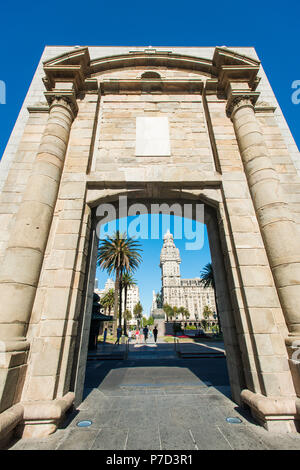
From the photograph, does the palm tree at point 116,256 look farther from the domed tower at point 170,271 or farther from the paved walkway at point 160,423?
the domed tower at point 170,271

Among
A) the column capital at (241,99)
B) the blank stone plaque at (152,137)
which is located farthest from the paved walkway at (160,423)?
the column capital at (241,99)

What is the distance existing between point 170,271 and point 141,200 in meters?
121

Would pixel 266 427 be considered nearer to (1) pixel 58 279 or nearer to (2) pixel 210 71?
(1) pixel 58 279

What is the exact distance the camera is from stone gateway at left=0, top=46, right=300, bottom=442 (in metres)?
3.76

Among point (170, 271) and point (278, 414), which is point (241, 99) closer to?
point (278, 414)

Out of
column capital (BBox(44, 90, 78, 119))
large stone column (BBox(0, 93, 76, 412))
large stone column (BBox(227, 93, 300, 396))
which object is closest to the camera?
large stone column (BBox(0, 93, 76, 412))

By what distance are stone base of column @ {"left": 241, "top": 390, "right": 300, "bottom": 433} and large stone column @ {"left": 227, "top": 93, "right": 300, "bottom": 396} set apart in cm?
40

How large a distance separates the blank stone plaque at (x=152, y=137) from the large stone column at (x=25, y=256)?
2.27 meters

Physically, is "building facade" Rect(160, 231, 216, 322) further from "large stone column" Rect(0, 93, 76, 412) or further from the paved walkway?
"large stone column" Rect(0, 93, 76, 412)

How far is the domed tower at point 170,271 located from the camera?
118 meters

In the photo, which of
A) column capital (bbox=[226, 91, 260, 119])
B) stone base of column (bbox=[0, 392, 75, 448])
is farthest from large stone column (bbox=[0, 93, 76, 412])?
column capital (bbox=[226, 91, 260, 119])

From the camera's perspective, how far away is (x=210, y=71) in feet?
25.0

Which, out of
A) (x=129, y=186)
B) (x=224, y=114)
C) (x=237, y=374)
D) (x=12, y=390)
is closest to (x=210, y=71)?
(x=224, y=114)

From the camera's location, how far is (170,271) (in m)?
125
